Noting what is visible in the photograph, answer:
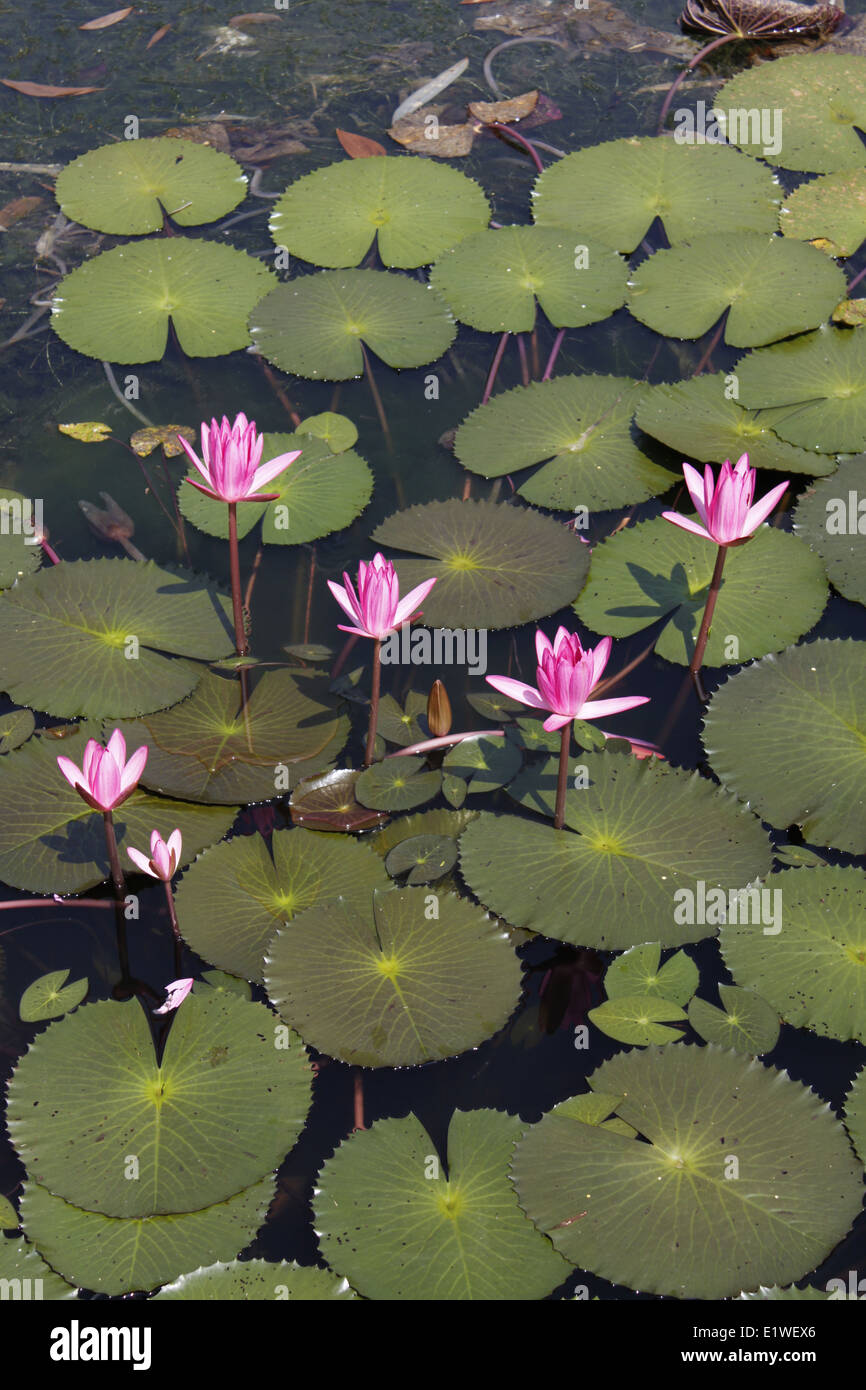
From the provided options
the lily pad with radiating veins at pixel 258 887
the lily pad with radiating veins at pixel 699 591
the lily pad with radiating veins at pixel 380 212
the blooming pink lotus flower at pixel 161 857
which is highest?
the lily pad with radiating veins at pixel 380 212

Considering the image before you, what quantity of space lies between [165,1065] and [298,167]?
4.78 metres

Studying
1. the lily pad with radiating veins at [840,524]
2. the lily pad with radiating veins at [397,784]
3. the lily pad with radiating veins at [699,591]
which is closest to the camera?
the lily pad with radiating veins at [397,784]

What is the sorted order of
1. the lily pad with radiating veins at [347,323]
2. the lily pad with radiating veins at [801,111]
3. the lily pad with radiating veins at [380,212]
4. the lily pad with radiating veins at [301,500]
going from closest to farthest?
the lily pad with radiating veins at [301,500] → the lily pad with radiating veins at [347,323] → the lily pad with radiating veins at [380,212] → the lily pad with radiating veins at [801,111]

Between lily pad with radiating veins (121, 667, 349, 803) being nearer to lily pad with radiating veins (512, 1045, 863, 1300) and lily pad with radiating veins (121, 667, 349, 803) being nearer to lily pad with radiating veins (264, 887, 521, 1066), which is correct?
lily pad with radiating veins (264, 887, 521, 1066)

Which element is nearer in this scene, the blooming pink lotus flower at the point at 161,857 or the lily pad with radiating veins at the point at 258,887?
the blooming pink lotus flower at the point at 161,857

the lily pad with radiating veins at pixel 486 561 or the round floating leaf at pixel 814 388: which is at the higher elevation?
the round floating leaf at pixel 814 388

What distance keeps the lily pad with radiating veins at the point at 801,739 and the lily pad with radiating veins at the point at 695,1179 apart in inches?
32.9

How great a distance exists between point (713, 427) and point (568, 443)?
1.84 ft

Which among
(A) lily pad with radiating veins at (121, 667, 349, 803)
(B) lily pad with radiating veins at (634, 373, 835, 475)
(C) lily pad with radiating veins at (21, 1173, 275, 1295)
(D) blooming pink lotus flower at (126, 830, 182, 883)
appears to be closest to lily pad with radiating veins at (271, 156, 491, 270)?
(B) lily pad with radiating veins at (634, 373, 835, 475)

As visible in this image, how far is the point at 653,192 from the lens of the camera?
18.2 ft

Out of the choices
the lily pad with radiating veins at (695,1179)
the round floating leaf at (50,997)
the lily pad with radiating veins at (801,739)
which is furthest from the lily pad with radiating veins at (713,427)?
the round floating leaf at (50,997)

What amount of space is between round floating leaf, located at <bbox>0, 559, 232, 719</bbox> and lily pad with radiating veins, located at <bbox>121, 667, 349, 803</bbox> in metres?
A: 0.09

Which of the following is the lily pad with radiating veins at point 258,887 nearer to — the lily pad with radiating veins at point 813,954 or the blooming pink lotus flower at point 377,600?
the blooming pink lotus flower at point 377,600

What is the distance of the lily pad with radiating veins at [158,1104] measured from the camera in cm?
270
